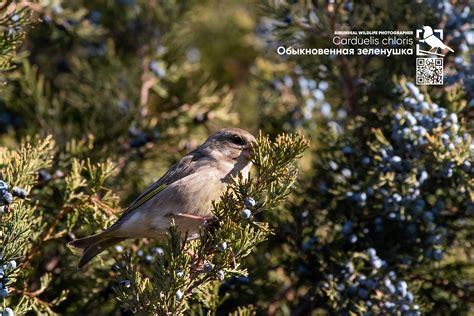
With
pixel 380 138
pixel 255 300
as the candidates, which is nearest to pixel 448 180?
pixel 380 138

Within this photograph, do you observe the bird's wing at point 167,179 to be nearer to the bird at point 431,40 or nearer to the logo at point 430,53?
the logo at point 430,53

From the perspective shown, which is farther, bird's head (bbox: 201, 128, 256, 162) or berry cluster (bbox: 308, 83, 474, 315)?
bird's head (bbox: 201, 128, 256, 162)

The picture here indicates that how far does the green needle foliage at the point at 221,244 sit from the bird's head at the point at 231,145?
45.9 inches

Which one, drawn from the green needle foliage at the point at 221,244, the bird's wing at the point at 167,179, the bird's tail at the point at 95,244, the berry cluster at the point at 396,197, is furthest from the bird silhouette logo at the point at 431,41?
the bird's tail at the point at 95,244

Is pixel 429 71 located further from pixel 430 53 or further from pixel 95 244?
pixel 95 244

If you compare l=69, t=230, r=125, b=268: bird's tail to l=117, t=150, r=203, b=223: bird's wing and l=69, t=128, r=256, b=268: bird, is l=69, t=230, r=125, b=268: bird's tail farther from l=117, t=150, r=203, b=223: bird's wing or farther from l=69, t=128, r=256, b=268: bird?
l=117, t=150, r=203, b=223: bird's wing

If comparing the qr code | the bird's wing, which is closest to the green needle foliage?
the bird's wing

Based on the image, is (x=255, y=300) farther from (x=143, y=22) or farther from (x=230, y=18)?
(x=230, y=18)

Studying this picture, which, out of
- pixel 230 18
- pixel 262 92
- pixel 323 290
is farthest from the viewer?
pixel 230 18

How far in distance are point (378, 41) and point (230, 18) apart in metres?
2.92

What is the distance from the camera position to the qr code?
5477 millimetres

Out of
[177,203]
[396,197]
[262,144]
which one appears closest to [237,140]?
[177,203]

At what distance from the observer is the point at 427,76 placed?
5.50 m

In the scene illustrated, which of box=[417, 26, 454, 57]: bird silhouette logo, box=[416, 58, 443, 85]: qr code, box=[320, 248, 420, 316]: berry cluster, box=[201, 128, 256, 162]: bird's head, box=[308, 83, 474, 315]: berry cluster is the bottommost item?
box=[320, 248, 420, 316]: berry cluster
